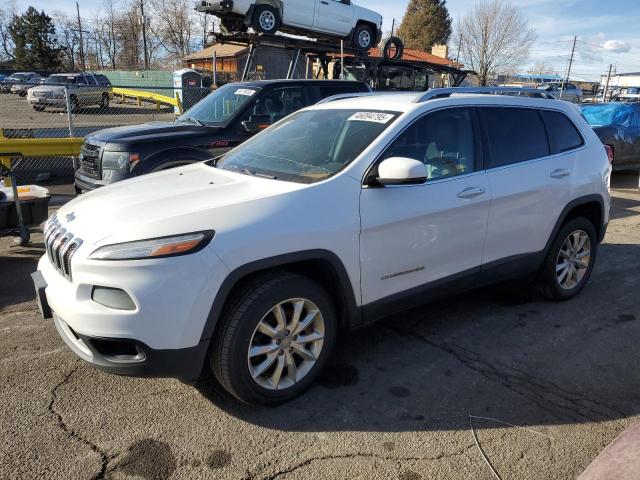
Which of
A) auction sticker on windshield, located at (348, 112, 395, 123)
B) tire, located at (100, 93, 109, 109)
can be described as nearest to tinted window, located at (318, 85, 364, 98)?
auction sticker on windshield, located at (348, 112, 395, 123)

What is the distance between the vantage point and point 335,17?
12078 millimetres

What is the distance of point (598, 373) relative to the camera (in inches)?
135

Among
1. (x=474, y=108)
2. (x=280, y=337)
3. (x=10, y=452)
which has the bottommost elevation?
(x=10, y=452)

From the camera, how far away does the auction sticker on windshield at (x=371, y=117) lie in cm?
346

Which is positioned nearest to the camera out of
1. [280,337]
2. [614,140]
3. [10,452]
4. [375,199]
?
[10,452]

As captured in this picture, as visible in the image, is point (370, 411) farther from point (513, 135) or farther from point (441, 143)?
point (513, 135)

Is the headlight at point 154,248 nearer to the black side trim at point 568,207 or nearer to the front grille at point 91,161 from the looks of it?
the black side trim at point 568,207

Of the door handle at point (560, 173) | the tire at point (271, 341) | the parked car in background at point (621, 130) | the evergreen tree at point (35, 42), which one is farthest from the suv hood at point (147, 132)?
the evergreen tree at point (35, 42)

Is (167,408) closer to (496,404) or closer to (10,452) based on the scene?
(10,452)

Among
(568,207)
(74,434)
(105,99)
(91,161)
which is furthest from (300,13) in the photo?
(105,99)

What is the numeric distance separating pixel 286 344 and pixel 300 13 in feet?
33.0

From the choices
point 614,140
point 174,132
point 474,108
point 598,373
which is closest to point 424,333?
point 598,373

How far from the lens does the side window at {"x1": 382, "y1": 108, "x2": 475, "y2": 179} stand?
343cm

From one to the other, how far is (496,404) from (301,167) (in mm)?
1886
